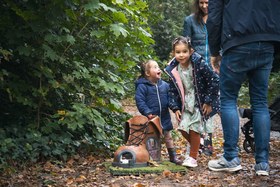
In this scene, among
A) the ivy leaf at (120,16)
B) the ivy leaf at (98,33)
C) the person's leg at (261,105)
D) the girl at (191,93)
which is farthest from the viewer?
the ivy leaf at (98,33)

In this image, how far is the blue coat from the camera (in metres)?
5.48

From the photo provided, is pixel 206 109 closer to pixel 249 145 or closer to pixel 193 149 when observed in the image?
pixel 193 149

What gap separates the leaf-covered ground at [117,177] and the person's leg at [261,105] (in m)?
0.19

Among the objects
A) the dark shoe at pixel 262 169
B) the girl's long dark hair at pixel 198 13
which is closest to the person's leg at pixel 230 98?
the dark shoe at pixel 262 169

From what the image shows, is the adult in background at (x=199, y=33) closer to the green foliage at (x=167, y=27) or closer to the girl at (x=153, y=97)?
the girl at (x=153, y=97)

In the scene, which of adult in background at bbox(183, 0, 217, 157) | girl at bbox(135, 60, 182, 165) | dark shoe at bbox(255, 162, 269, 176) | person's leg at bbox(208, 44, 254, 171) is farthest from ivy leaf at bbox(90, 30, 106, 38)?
dark shoe at bbox(255, 162, 269, 176)

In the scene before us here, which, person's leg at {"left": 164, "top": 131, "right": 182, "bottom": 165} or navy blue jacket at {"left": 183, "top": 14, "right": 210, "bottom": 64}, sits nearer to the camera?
person's leg at {"left": 164, "top": 131, "right": 182, "bottom": 165}

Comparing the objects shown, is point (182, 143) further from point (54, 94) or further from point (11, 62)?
point (11, 62)

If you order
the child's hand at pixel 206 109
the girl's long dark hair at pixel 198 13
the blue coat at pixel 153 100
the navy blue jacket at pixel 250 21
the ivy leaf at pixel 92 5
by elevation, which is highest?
the girl's long dark hair at pixel 198 13

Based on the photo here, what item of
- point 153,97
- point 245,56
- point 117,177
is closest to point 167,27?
point 153,97

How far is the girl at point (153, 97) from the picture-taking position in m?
5.46

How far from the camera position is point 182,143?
26.5 feet

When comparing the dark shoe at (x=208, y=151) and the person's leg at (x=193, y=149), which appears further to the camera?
the dark shoe at (x=208, y=151)

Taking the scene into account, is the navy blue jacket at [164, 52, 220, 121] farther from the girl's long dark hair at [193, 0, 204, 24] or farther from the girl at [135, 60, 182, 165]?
the girl's long dark hair at [193, 0, 204, 24]
